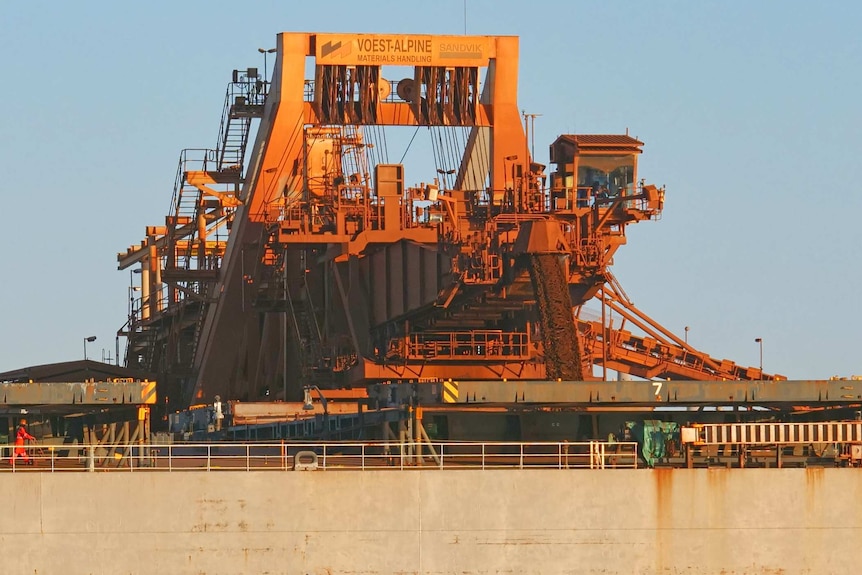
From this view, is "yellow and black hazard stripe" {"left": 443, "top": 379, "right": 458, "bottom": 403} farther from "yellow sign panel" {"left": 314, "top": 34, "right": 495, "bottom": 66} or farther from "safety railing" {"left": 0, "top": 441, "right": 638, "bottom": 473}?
"yellow sign panel" {"left": 314, "top": 34, "right": 495, "bottom": 66}

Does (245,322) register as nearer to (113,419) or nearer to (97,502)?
(113,419)

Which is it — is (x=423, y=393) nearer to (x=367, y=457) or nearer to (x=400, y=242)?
(x=367, y=457)

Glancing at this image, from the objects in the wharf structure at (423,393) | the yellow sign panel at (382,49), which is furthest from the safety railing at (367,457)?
the yellow sign panel at (382,49)

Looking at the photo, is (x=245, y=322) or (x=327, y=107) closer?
(x=327, y=107)

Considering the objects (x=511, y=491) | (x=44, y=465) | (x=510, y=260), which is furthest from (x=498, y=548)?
(x=510, y=260)

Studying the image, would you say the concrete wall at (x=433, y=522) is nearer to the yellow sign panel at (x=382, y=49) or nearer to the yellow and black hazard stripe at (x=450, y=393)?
the yellow and black hazard stripe at (x=450, y=393)

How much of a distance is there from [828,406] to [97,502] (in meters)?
18.2

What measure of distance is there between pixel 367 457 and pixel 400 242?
2669cm

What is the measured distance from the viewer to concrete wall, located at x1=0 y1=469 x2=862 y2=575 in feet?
136

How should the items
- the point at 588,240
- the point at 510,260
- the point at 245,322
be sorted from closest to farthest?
the point at 510,260, the point at 588,240, the point at 245,322

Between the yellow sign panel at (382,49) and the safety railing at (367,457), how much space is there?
23674 millimetres

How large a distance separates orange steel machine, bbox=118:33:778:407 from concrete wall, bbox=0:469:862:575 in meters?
15.0

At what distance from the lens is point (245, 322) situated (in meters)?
82.6

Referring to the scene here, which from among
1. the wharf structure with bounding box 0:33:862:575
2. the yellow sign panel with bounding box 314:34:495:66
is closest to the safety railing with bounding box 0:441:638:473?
the wharf structure with bounding box 0:33:862:575
